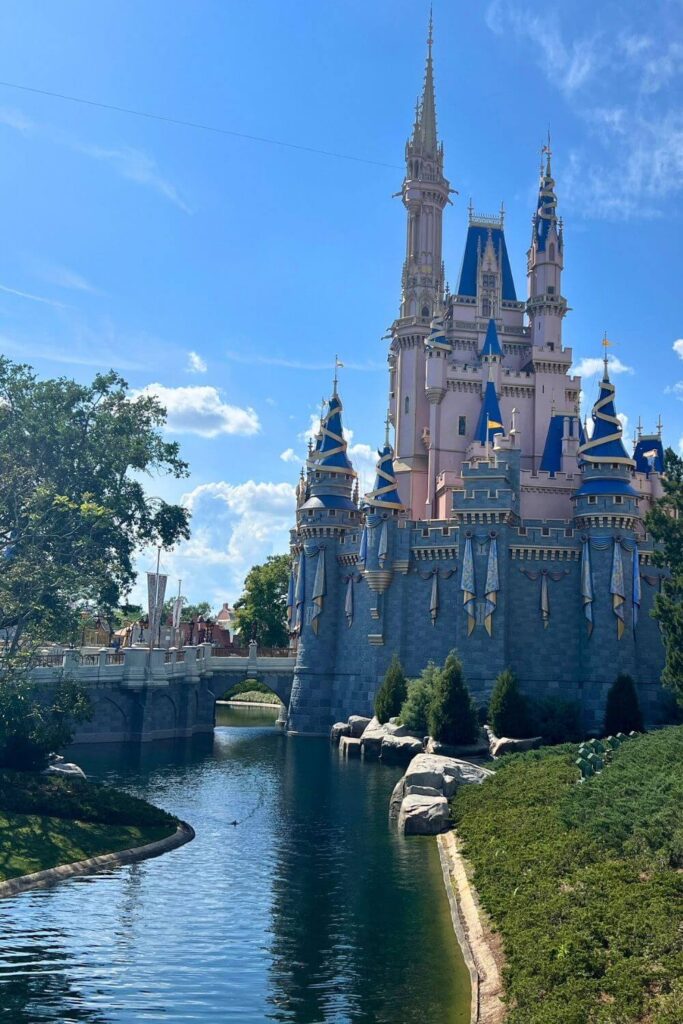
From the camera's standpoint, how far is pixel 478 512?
170ft

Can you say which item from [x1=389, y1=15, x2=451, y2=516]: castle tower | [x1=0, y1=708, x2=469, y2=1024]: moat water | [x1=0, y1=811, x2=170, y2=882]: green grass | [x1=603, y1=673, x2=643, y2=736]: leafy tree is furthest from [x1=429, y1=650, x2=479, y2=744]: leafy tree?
[x1=389, y1=15, x2=451, y2=516]: castle tower

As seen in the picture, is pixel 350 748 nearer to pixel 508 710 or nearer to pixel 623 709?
pixel 508 710

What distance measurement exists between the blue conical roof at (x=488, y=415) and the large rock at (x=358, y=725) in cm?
1890

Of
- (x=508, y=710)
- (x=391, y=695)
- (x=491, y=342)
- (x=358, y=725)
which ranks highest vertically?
(x=491, y=342)

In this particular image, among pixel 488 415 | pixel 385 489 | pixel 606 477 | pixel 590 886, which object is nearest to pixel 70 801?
pixel 590 886

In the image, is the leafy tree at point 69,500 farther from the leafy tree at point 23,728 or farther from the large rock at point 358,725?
the large rock at point 358,725

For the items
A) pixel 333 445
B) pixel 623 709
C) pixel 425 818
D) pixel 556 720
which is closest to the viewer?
pixel 425 818

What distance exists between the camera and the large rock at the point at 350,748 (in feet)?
164

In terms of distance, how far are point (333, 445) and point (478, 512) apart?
13.6 meters

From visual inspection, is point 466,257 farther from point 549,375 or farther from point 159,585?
point 159,585

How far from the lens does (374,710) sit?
5359 cm

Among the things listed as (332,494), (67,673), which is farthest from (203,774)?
(332,494)

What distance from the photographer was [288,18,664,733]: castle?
51250 mm

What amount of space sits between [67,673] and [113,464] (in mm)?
10691
